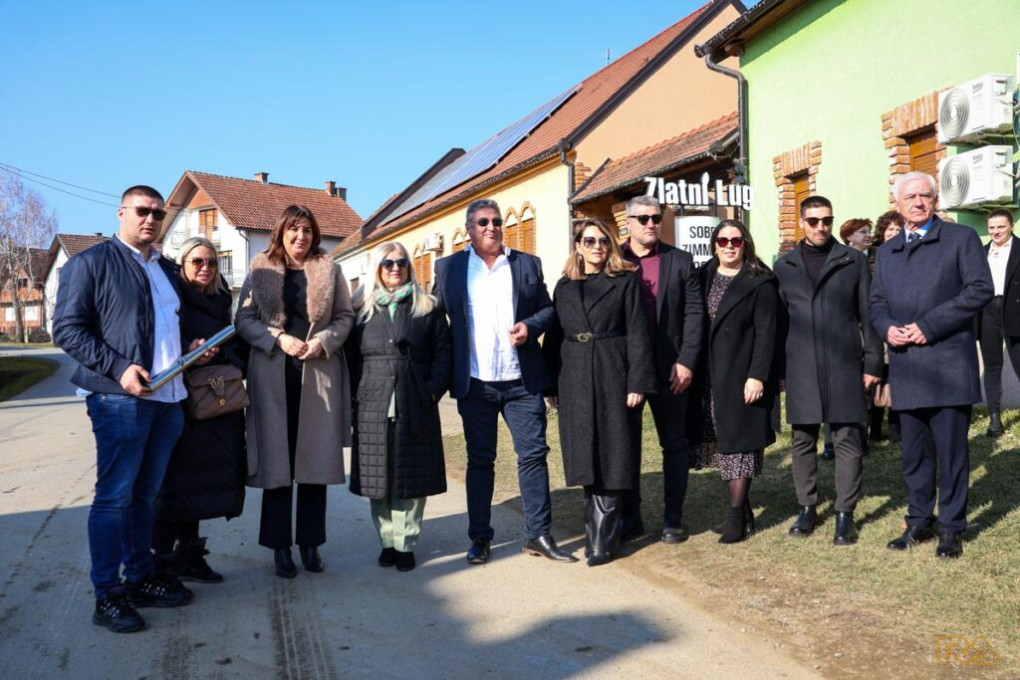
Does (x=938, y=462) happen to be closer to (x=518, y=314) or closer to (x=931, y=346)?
(x=931, y=346)

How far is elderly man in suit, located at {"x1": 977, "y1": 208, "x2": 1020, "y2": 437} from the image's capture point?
24.6ft

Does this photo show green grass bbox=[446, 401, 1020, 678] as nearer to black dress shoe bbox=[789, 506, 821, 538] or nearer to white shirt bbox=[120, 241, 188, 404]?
black dress shoe bbox=[789, 506, 821, 538]

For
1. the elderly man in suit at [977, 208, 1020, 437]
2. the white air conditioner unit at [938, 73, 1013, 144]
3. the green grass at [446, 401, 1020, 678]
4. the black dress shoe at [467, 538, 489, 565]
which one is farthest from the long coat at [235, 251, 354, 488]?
the white air conditioner unit at [938, 73, 1013, 144]

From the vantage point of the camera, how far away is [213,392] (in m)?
4.71

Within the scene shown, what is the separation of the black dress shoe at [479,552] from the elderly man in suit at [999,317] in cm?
472

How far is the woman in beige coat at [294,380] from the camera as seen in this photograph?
4.95 metres

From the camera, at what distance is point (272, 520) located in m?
5.02

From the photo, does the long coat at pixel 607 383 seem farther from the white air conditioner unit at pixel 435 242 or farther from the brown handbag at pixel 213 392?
the white air conditioner unit at pixel 435 242

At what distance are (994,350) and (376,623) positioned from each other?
6.14m

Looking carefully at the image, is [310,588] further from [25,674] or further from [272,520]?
[25,674]

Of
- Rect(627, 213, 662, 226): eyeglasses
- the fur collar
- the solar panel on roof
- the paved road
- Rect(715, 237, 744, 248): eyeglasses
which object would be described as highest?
the solar panel on roof

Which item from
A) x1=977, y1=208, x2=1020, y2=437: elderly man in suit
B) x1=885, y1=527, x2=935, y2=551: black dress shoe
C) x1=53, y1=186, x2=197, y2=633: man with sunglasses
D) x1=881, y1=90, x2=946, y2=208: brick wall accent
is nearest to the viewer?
x1=53, y1=186, x2=197, y2=633: man with sunglasses

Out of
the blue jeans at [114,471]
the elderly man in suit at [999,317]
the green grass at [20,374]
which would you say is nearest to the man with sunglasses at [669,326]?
the blue jeans at [114,471]

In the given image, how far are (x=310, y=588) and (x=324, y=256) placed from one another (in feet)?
6.10
